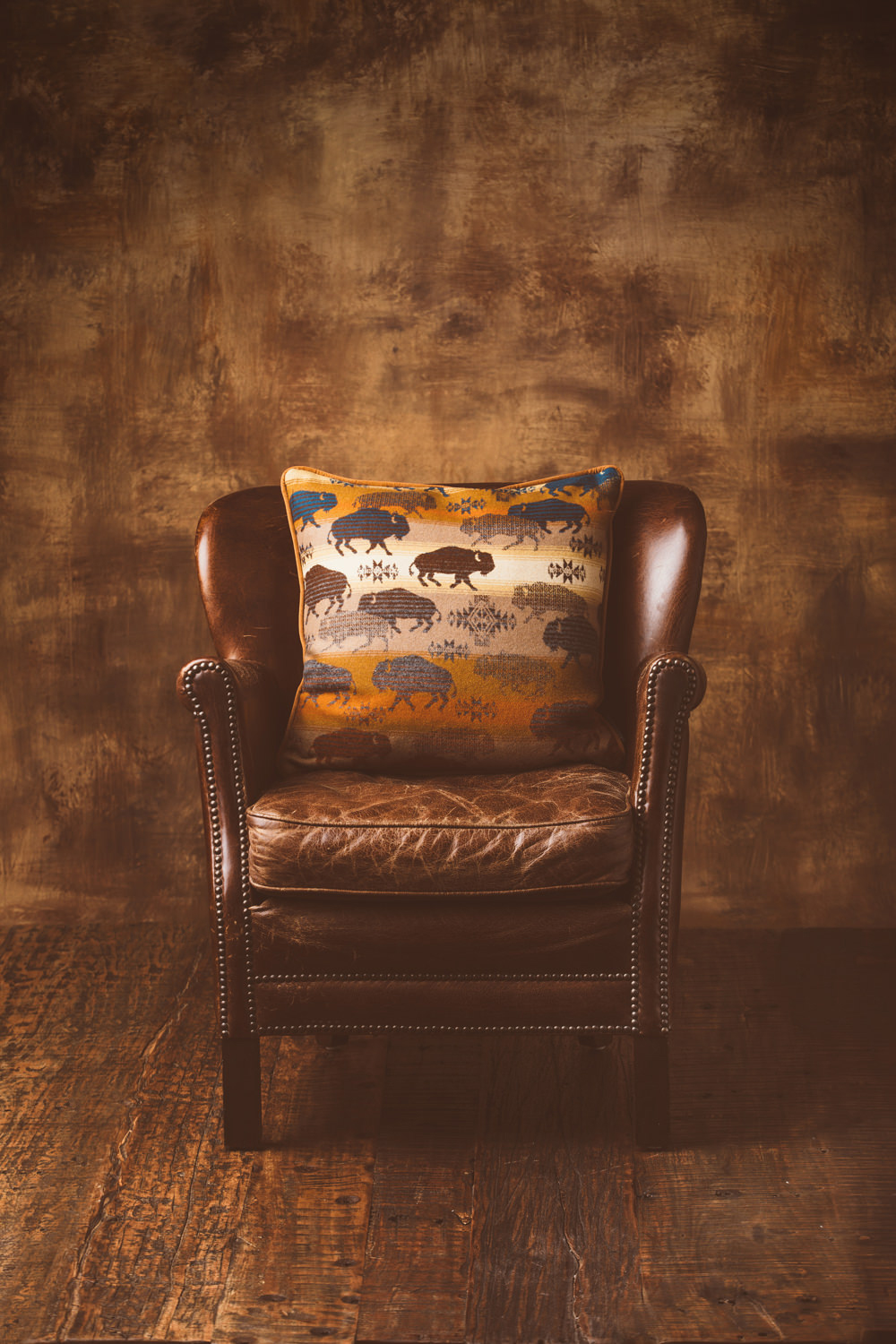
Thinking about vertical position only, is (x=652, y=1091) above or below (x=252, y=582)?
below

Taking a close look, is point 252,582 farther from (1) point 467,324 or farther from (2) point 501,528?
(1) point 467,324

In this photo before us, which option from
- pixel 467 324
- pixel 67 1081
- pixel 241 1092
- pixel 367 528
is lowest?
pixel 67 1081

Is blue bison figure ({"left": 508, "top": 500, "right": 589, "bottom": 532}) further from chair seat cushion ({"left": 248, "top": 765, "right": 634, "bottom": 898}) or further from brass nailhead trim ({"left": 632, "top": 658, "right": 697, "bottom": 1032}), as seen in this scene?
chair seat cushion ({"left": 248, "top": 765, "right": 634, "bottom": 898})

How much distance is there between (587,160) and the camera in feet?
8.86

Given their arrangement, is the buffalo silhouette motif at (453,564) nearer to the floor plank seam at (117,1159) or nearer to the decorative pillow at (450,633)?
the decorative pillow at (450,633)

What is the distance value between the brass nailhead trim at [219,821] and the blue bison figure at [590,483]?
77 centimetres

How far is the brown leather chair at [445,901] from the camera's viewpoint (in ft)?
5.54

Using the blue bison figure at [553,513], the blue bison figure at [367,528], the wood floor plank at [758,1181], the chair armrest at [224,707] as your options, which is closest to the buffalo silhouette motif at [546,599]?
the blue bison figure at [553,513]

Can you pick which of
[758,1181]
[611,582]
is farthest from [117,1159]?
[611,582]

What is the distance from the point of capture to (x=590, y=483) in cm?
218

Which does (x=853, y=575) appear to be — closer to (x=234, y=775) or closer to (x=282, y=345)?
(x=282, y=345)

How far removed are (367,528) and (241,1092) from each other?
3.34ft

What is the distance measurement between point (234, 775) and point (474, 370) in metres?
1.41

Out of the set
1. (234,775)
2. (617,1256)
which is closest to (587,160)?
(234,775)
